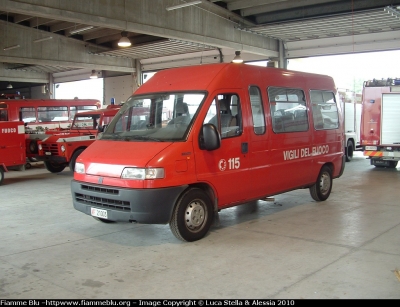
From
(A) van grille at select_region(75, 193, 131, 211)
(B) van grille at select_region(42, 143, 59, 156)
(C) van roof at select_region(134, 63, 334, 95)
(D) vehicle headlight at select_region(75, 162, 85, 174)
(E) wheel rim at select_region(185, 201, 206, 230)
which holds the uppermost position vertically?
(C) van roof at select_region(134, 63, 334, 95)

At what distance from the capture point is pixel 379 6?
1324 centimetres

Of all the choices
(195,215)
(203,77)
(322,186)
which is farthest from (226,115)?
(322,186)

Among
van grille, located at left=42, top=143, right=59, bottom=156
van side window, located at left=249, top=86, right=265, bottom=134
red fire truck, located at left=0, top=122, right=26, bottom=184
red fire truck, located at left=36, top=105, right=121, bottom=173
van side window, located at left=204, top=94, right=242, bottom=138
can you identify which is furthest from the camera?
van grille, located at left=42, top=143, right=59, bottom=156

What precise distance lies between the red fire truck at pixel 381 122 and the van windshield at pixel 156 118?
9851 millimetres

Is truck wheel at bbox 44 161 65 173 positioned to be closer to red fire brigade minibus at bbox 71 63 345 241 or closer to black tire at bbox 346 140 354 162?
red fire brigade minibus at bbox 71 63 345 241

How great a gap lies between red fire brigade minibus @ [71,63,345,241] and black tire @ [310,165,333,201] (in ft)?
2.54

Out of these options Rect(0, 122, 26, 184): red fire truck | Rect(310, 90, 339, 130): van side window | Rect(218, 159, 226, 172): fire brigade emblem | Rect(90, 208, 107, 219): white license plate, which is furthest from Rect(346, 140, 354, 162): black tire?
Rect(90, 208, 107, 219): white license plate

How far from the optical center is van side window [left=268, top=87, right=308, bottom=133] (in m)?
7.43

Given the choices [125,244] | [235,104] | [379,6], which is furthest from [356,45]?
[125,244]

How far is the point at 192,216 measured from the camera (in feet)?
20.1

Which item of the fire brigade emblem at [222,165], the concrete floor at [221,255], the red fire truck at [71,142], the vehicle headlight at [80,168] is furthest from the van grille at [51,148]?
the fire brigade emblem at [222,165]

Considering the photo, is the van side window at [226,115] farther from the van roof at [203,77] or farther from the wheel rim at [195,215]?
the wheel rim at [195,215]

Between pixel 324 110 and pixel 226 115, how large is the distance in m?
3.18

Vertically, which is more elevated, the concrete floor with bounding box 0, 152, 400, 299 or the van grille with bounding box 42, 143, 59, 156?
the van grille with bounding box 42, 143, 59, 156
